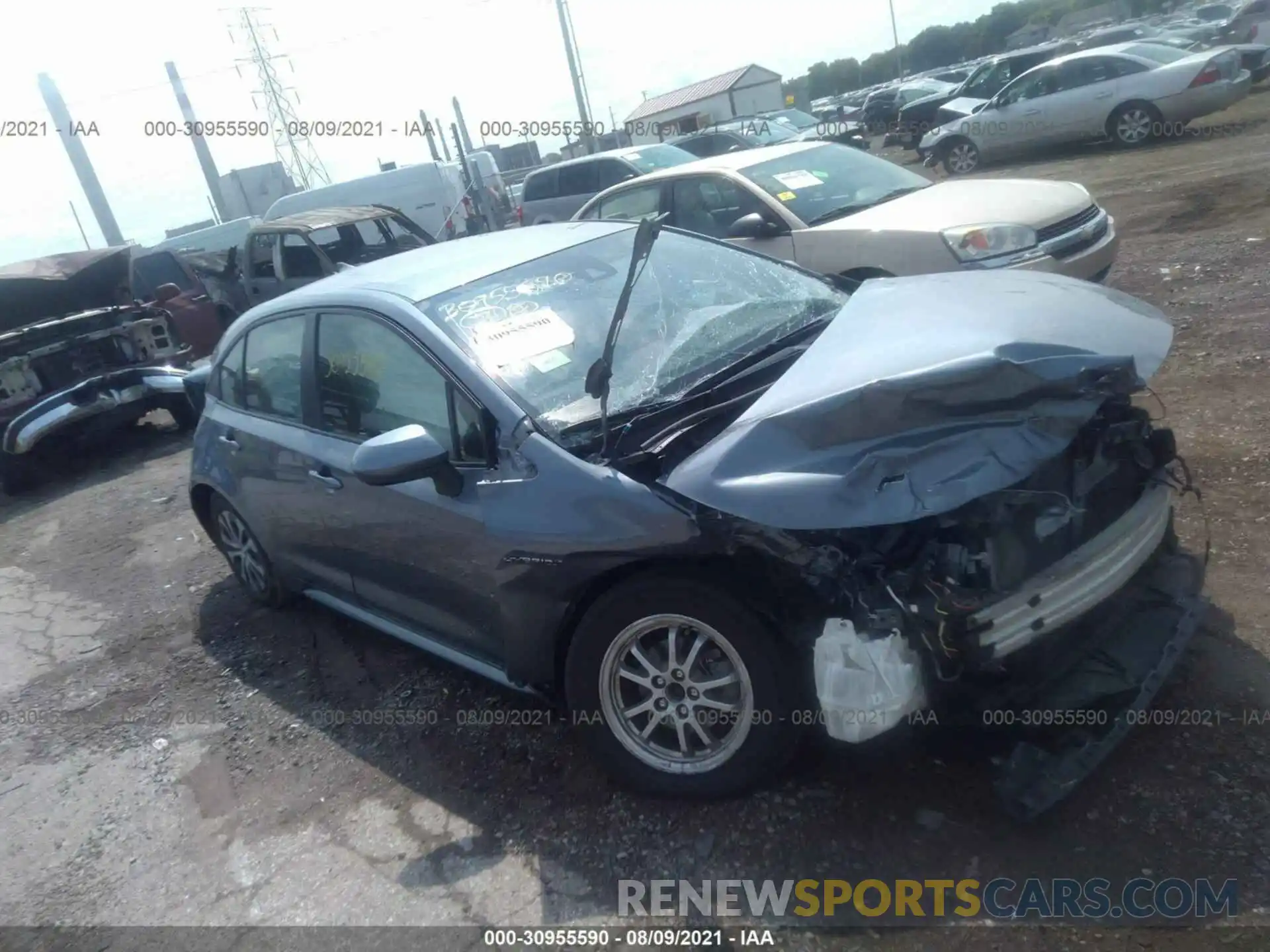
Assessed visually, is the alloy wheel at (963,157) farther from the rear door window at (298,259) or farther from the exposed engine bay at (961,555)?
the exposed engine bay at (961,555)

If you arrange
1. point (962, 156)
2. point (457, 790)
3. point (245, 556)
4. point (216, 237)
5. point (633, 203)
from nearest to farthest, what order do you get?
point (457, 790) → point (245, 556) → point (633, 203) → point (962, 156) → point (216, 237)

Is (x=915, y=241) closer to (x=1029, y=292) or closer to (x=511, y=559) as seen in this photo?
(x=1029, y=292)

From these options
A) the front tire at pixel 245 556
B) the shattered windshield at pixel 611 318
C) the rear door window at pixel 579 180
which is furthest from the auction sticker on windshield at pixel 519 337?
the rear door window at pixel 579 180

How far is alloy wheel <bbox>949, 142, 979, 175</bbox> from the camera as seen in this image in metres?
16.2

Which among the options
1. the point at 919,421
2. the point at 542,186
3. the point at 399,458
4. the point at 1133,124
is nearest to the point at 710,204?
the point at 399,458

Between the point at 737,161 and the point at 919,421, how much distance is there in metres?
5.54

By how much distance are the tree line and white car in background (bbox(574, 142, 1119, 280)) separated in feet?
171

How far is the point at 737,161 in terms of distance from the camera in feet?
24.6

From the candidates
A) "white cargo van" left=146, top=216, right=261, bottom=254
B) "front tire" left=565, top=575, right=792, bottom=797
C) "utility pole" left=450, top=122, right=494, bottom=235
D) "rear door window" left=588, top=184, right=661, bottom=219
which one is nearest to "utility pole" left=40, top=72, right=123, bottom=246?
"white cargo van" left=146, top=216, right=261, bottom=254

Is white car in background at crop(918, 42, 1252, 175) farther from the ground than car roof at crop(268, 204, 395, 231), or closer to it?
closer to it

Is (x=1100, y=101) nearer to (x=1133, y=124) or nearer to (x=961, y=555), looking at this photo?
(x=1133, y=124)

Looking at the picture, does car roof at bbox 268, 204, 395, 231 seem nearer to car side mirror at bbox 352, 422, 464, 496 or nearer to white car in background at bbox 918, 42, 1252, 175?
car side mirror at bbox 352, 422, 464, 496

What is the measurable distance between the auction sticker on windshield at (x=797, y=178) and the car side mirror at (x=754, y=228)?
53 cm

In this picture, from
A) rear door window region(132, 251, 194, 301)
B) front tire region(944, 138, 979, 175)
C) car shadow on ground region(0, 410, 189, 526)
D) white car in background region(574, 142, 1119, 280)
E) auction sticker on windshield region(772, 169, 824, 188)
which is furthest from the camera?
front tire region(944, 138, 979, 175)
